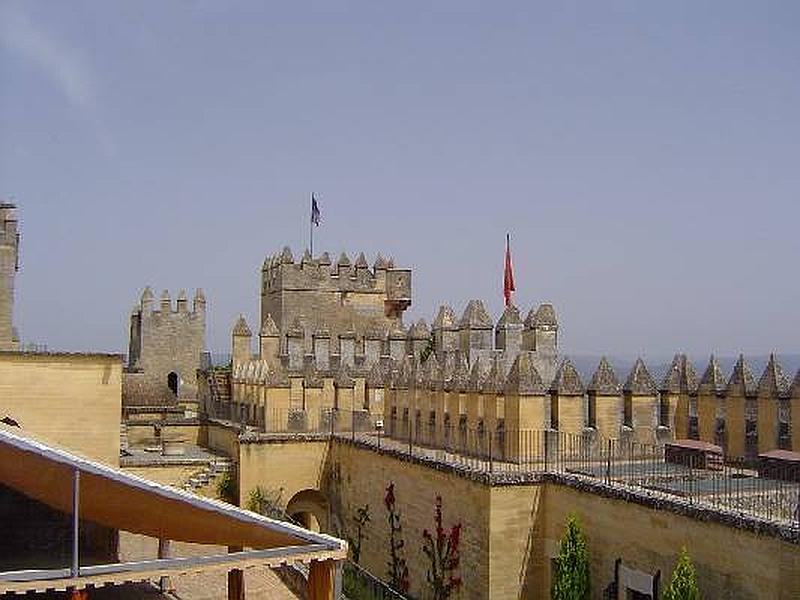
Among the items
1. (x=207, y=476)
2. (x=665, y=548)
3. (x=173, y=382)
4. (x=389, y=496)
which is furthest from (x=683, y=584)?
(x=173, y=382)

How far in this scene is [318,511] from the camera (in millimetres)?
30266

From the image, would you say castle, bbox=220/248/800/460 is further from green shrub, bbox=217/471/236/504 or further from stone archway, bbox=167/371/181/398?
stone archway, bbox=167/371/181/398

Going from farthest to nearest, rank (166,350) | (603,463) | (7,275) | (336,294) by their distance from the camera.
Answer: (166,350), (336,294), (7,275), (603,463)

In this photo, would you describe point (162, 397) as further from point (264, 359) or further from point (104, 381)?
point (104, 381)

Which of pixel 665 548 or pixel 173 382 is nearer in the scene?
pixel 665 548

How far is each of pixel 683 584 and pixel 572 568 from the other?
3428 mm

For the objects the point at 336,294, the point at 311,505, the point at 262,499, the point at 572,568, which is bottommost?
the point at 311,505

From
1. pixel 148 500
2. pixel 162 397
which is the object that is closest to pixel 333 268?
pixel 162 397

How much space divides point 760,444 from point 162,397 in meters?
30.2

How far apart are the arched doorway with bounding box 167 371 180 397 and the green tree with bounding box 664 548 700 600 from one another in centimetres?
3356

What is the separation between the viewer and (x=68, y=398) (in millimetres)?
26719

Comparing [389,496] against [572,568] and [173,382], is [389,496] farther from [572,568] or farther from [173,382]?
[173,382]

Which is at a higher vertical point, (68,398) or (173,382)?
(173,382)

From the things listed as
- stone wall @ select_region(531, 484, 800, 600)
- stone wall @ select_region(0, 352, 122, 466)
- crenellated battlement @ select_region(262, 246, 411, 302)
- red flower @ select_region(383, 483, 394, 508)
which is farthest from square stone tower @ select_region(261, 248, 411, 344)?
stone wall @ select_region(531, 484, 800, 600)
